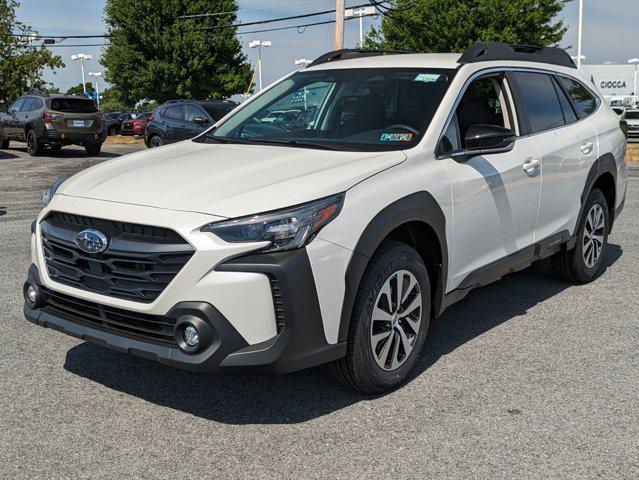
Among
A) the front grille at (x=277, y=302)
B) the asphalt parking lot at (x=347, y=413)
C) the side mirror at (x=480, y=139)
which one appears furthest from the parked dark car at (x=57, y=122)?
the front grille at (x=277, y=302)

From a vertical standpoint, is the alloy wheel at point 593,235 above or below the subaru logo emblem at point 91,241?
below

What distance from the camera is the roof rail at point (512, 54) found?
4.75 m

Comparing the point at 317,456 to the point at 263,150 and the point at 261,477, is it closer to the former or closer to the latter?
the point at 261,477

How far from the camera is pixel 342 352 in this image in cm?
345

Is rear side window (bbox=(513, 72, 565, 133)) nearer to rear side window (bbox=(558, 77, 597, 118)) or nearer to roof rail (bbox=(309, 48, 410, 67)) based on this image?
rear side window (bbox=(558, 77, 597, 118))

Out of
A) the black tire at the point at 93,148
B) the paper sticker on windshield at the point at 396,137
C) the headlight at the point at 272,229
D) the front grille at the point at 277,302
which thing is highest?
the paper sticker on windshield at the point at 396,137

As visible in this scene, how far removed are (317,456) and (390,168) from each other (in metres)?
1.47

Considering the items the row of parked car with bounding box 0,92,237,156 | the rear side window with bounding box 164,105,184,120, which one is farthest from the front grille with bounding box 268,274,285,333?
the rear side window with bounding box 164,105,184,120

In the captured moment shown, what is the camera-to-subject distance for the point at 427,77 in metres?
4.57

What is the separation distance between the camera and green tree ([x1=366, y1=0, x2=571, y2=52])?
32.1m

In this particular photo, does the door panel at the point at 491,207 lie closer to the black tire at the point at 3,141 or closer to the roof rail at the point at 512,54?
the roof rail at the point at 512,54

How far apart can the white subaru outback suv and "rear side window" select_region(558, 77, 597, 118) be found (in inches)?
18.5

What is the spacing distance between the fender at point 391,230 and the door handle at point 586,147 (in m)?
2.15

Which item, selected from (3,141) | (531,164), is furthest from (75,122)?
→ (531,164)
